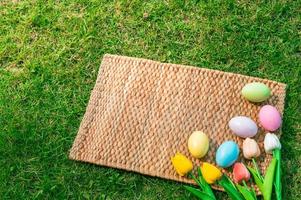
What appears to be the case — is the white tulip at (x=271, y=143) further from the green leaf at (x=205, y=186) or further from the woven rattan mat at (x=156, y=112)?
the green leaf at (x=205, y=186)

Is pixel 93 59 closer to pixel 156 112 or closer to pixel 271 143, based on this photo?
pixel 156 112

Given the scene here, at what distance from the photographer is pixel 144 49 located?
299 centimetres

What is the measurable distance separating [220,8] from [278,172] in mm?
1017

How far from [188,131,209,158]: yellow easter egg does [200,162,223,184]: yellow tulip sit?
0.07 meters

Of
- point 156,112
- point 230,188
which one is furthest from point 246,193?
point 156,112

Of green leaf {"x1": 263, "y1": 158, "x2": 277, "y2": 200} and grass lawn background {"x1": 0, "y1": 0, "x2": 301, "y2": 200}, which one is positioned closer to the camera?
green leaf {"x1": 263, "y1": 158, "x2": 277, "y2": 200}

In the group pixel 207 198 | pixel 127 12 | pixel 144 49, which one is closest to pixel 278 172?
pixel 207 198

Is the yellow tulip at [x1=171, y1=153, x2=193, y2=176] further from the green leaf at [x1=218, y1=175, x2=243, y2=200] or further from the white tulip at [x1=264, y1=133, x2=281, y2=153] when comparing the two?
the white tulip at [x1=264, y1=133, x2=281, y2=153]

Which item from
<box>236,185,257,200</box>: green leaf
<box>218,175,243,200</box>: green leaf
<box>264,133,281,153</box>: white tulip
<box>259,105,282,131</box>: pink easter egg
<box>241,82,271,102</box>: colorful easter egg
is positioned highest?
<box>241,82,271,102</box>: colorful easter egg

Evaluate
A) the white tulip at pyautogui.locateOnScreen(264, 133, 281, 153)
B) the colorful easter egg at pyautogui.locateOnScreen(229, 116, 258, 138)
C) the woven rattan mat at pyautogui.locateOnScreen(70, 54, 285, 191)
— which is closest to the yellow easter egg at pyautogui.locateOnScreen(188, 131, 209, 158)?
the woven rattan mat at pyautogui.locateOnScreen(70, 54, 285, 191)

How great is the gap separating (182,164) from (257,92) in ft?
1.68

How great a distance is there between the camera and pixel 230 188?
2.50 meters

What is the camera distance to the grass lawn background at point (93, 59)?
2656 millimetres

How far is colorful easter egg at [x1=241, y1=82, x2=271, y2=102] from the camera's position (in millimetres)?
2656
